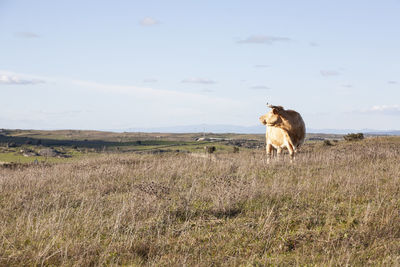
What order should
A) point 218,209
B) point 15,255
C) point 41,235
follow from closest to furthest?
point 15,255, point 41,235, point 218,209

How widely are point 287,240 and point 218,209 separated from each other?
91.3 inches

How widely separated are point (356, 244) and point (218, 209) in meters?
3.21

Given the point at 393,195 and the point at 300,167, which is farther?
the point at 300,167

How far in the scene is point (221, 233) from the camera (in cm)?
769

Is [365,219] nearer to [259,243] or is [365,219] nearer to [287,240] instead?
[287,240]

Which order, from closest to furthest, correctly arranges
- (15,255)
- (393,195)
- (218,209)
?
(15,255) → (218,209) → (393,195)

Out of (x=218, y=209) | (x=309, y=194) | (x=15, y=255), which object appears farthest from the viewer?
(x=309, y=194)

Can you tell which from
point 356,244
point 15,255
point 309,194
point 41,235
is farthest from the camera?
point 309,194

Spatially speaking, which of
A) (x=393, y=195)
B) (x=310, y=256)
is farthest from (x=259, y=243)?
(x=393, y=195)

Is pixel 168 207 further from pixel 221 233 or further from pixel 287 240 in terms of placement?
pixel 287 240

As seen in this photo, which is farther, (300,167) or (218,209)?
(300,167)

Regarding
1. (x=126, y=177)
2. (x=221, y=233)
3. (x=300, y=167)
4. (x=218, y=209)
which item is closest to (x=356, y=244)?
(x=221, y=233)

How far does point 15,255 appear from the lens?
6398mm

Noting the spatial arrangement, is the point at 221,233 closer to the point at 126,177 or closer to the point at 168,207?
the point at 168,207
